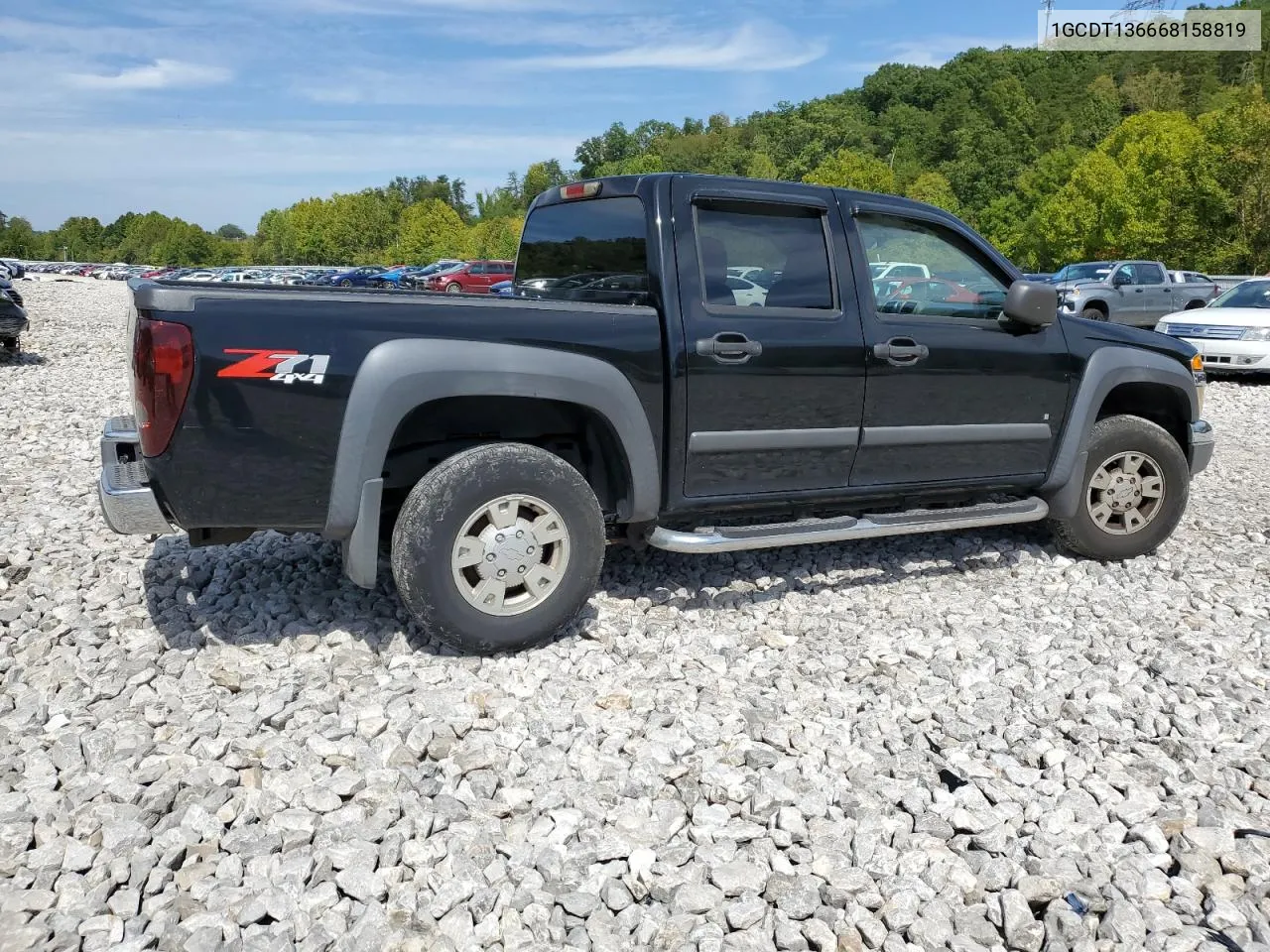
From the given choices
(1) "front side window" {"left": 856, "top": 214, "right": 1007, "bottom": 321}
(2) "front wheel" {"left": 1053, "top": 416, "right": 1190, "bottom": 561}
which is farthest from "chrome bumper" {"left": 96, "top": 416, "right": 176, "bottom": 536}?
Result: (2) "front wheel" {"left": 1053, "top": 416, "right": 1190, "bottom": 561}

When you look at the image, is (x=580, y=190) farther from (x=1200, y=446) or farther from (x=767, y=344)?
(x=1200, y=446)

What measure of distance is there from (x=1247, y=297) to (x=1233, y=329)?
4.49 feet

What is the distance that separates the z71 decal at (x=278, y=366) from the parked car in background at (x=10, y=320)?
12.5m

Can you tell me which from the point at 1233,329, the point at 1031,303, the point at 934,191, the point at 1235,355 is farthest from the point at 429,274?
the point at 1031,303

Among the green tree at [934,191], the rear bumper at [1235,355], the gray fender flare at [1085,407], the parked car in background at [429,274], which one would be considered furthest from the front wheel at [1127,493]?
the green tree at [934,191]

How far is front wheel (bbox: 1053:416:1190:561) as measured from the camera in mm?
5324

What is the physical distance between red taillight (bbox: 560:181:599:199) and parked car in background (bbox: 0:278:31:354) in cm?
1186

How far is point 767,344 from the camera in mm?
4227

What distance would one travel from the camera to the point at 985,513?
16.3 ft

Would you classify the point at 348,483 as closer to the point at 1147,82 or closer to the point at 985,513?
the point at 985,513

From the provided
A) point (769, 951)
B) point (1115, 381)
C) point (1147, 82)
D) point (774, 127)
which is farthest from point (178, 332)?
point (774, 127)

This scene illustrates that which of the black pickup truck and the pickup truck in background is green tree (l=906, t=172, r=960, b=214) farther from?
the black pickup truck

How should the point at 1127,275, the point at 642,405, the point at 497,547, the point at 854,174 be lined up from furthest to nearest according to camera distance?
the point at 854,174 → the point at 1127,275 → the point at 642,405 → the point at 497,547

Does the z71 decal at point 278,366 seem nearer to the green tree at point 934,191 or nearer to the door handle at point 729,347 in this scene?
the door handle at point 729,347
